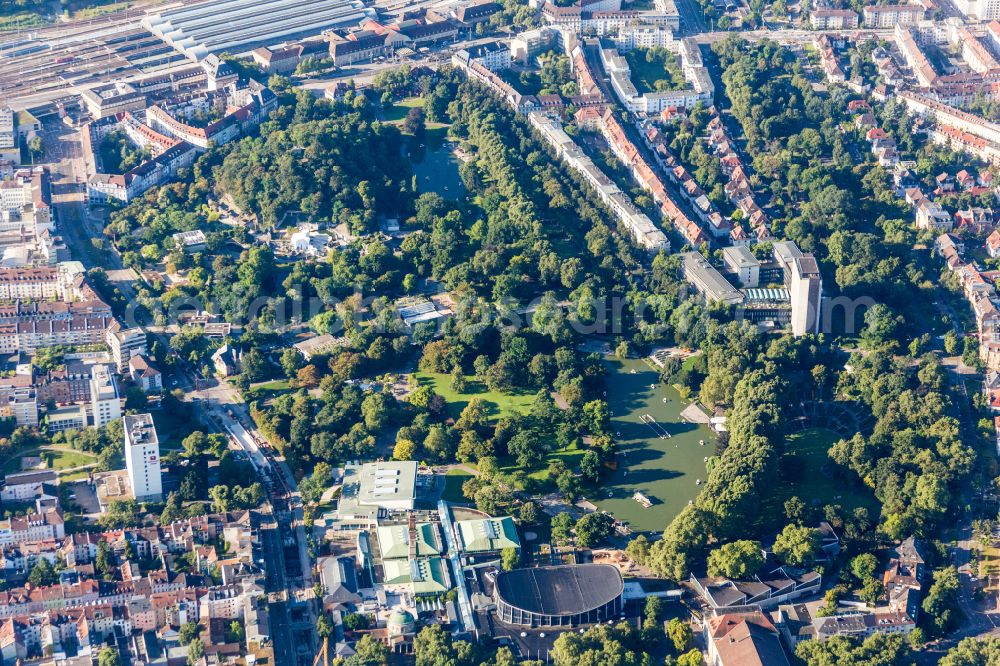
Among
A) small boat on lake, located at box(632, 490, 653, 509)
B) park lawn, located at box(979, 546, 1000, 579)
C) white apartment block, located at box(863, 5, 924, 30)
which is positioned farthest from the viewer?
white apartment block, located at box(863, 5, 924, 30)

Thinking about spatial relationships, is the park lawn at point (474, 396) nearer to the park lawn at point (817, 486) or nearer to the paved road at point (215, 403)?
the paved road at point (215, 403)

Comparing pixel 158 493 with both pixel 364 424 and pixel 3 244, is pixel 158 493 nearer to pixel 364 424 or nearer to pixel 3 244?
pixel 364 424

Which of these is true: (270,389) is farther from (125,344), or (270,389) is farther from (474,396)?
(474,396)

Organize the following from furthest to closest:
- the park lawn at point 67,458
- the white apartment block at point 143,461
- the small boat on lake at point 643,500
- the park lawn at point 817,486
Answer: the park lawn at point 67,458
the small boat on lake at point 643,500
the park lawn at point 817,486
the white apartment block at point 143,461

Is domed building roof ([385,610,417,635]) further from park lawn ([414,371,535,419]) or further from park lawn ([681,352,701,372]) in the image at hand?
park lawn ([681,352,701,372])

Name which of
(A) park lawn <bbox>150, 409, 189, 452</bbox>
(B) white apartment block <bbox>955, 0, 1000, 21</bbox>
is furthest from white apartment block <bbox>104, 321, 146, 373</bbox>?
(B) white apartment block <bbox>955, 0, 1000, 21</bbox>

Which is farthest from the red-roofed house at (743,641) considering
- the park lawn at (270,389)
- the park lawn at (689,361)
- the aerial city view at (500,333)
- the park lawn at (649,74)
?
the park lawn at (649,74)

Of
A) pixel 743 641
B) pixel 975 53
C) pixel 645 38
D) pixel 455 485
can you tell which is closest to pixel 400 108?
pixel 645 38
